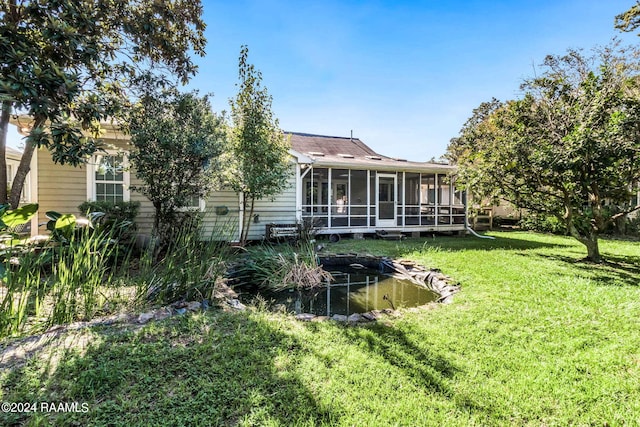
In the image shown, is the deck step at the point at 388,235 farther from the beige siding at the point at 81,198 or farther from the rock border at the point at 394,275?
the beige siding at the point at 81,198

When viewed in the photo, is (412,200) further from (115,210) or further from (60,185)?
(60,185)

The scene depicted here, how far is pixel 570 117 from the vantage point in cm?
689

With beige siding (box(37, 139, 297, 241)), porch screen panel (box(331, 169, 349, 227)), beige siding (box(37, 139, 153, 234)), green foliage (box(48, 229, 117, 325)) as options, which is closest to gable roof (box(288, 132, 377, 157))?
porch screen panel (box(331, 169, 349, 227))

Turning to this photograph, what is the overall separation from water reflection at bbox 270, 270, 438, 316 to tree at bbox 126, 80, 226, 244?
340 centimetres

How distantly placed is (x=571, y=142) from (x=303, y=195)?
8.86m

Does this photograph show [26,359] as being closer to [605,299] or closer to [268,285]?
[268,285]

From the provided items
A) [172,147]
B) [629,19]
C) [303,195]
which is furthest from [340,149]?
[172,147]

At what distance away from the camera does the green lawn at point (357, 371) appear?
2061 mm

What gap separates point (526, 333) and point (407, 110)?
15005 mm

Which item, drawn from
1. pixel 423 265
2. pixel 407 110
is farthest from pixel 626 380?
pixel 407 110

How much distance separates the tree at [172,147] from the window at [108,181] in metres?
1.94

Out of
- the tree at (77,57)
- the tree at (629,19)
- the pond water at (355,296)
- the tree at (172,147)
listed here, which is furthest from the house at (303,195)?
the tree at (629,19)

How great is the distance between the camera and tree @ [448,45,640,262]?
611 cm

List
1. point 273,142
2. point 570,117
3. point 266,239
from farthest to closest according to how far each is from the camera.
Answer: point 266,239 < point 273,142 < point 570,117
